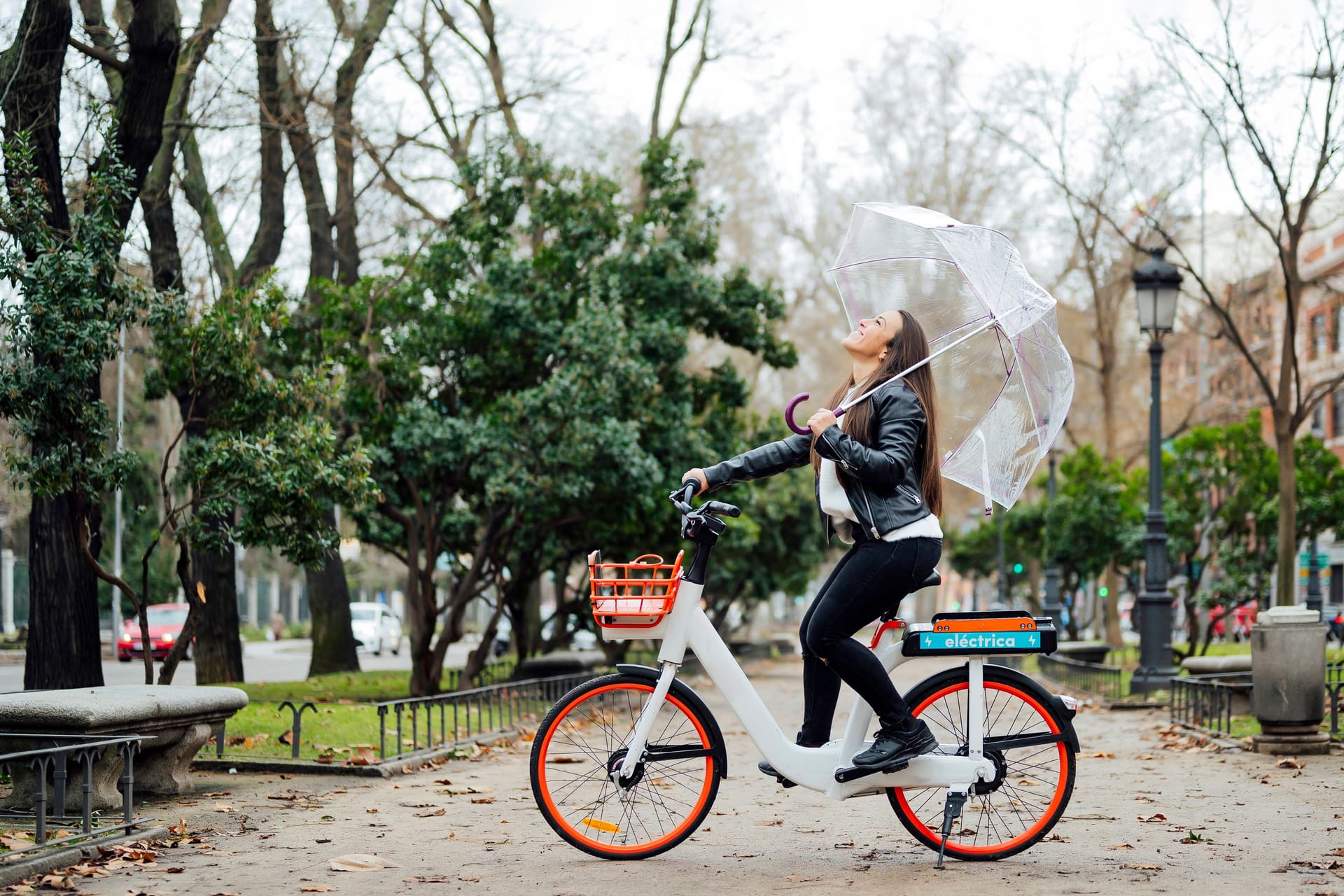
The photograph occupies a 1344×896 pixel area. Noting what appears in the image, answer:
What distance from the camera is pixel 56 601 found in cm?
1062

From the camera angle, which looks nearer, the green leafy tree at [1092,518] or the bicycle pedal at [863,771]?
the bicycle pedal at [863,771]

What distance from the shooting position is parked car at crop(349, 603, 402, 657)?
44969mm

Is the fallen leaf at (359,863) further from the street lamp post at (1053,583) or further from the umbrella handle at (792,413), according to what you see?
the street lamp post at (1053,583)

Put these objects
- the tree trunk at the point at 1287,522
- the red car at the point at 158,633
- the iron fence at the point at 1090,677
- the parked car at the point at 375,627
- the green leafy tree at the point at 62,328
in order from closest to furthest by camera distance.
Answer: the green leafy tree at the point at 62,328 → the iron fence at the point at 1090,677 → the tree trunk at the point at 1287,522 → the red car at the point at 158,633 → the parked car at the point at 375,627

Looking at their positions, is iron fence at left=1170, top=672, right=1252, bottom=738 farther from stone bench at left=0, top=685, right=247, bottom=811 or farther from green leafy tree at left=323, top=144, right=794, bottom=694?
stone bench at left=0, top=685, right=247, bottom=811

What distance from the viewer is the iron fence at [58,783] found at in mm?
5746

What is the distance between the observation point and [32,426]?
9.03 metres

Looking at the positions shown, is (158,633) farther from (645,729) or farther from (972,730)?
(972,730)

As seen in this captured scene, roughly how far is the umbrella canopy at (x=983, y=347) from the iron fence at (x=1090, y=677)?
10487 millimetres

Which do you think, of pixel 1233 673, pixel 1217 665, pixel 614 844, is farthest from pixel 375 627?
pixel 614 844

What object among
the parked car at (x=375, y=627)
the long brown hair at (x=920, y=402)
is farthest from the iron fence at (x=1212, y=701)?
the parked car at (x=375, y=627)

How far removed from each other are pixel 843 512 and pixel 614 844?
1614 mm

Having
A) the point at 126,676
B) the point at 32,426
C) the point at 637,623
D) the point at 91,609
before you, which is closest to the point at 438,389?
the point at 91,609

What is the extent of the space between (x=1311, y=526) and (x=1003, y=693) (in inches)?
796
